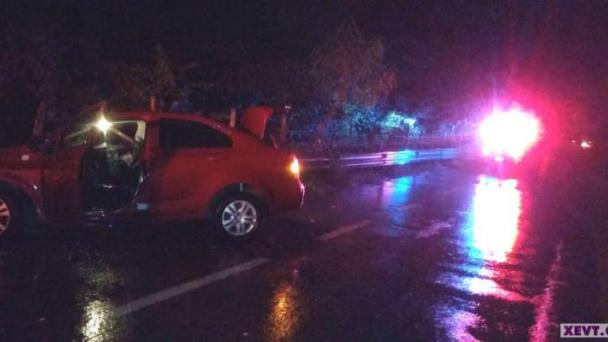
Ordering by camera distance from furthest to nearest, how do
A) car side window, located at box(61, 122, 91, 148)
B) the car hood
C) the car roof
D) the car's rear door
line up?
the car roof
the car's rear door
car side window, located at box(61, 122, 91, 148)
the car hood

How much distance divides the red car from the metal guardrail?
744cm

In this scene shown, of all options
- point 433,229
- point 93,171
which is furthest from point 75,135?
point 433,229

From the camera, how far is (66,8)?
17016 mm

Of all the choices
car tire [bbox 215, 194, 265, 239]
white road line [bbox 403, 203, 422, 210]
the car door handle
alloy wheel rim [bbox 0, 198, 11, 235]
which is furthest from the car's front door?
white road line [bbox 403, 203, 422, 210]

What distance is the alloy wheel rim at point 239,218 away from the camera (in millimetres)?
8086

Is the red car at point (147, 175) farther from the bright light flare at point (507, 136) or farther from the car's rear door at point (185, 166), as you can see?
the bright light flare at point (507, 136)

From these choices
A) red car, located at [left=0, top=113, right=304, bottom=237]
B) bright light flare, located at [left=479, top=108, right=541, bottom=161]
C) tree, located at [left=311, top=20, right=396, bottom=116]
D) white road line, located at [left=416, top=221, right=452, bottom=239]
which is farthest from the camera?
bright light flare, located at [left=479, top=108, right=541, bottom=161]

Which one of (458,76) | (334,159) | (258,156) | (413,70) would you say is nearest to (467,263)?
(258,156)

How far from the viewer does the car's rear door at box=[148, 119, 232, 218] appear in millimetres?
7625

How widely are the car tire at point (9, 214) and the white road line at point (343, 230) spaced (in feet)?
13.2

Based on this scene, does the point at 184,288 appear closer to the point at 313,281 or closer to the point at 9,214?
the point at 313,281

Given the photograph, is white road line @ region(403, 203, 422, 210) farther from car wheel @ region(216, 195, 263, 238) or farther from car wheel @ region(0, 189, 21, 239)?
car wheel @ region(0, 189, 21, 239)

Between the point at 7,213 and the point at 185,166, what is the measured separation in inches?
86.2

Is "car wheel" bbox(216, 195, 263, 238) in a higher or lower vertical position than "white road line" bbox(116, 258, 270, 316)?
higher
